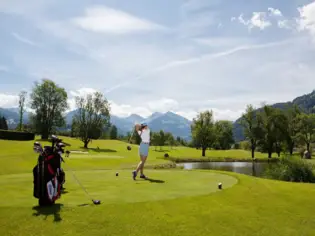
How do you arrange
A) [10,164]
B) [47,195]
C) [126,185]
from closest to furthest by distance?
[47,195] → [126,185] → [10,164]

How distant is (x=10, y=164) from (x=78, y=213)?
26.9 metres

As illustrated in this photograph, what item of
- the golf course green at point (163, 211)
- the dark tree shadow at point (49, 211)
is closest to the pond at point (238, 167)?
the golf course green at point (163, 211)

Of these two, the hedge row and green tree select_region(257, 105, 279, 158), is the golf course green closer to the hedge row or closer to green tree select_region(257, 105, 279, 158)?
the hedge row

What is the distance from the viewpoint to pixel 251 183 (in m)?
13.0

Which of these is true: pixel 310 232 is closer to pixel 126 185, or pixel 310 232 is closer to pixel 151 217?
pixel 151 217

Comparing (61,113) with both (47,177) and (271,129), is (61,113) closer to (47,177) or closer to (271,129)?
(271,129)

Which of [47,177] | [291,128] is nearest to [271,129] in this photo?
[291,128]

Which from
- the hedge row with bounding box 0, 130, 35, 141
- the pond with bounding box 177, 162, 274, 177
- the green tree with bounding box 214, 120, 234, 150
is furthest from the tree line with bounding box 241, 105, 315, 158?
the hedge row with bounding box 0, 130, 35, 141

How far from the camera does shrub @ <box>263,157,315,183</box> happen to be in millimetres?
23022

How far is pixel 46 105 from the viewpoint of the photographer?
313 feet

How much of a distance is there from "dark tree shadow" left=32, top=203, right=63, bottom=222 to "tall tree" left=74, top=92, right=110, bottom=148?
264 ft

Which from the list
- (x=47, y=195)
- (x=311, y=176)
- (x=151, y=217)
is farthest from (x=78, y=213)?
(x=311, y=176)

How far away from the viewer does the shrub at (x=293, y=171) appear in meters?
23.0

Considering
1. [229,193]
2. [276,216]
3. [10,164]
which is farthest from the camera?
[10,164]
